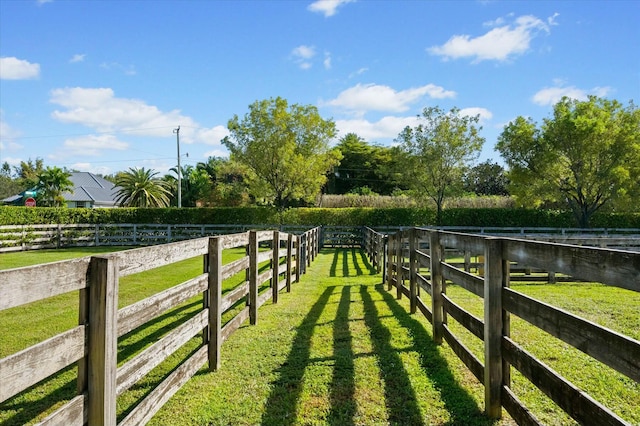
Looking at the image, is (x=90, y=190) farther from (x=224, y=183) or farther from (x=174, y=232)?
(x=174, y=232)

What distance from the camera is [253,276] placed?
568 centimetres

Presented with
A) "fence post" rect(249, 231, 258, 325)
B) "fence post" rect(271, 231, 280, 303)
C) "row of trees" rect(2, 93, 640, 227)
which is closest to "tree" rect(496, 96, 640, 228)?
"row of trees" rect(2, 93, 640, 227)

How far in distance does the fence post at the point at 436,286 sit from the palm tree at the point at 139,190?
140 ft

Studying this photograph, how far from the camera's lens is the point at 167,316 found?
6.13m

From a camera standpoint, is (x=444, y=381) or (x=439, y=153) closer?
(x=444, y=381)

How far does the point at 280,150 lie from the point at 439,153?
9.51m

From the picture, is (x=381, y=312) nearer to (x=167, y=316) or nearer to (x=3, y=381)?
(x=167, y=316)

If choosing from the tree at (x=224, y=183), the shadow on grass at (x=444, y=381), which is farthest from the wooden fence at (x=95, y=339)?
the tree at (x=224, y=183)

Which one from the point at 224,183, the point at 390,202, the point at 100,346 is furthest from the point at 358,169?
the point at 100,346

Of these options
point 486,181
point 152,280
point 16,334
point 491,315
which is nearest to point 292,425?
point 491,315

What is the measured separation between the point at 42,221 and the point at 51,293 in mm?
25113

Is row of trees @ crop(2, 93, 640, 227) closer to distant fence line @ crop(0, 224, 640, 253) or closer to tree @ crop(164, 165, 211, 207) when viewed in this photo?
distant fence line @ crop(0, 224, 640, 253)

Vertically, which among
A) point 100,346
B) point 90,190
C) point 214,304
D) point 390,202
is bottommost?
point 214,304

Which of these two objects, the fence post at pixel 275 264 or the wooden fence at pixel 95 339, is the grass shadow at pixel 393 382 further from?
the fence post at pixel 275 264
